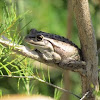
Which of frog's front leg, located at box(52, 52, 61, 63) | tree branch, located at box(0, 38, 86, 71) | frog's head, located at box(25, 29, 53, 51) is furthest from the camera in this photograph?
frog's head, located at box(25, 29, 53, 51)

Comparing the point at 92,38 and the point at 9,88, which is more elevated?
the point at 92,38

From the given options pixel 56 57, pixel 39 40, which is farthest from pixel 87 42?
pixel 39 40

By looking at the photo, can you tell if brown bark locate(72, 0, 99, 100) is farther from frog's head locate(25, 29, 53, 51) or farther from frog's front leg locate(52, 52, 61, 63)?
frog's head locate(25, 29, 53, 51)

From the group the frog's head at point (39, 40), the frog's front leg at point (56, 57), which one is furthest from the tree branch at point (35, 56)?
the frog's head at point (39, 40)

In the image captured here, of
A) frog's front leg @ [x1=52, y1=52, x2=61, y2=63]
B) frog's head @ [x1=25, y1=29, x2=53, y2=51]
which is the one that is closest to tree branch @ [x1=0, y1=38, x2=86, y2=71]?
frog's front leg @ [x1=52, y1=52, x2=61, y2=63]

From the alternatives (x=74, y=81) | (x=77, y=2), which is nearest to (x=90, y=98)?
(x=77, y=2)

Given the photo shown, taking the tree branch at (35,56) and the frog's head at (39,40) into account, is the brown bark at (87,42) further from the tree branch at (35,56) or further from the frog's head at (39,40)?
the frog's head at (39,40)

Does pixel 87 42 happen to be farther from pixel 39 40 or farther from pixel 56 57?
pixel 39 40

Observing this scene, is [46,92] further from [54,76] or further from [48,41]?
[48,41]
